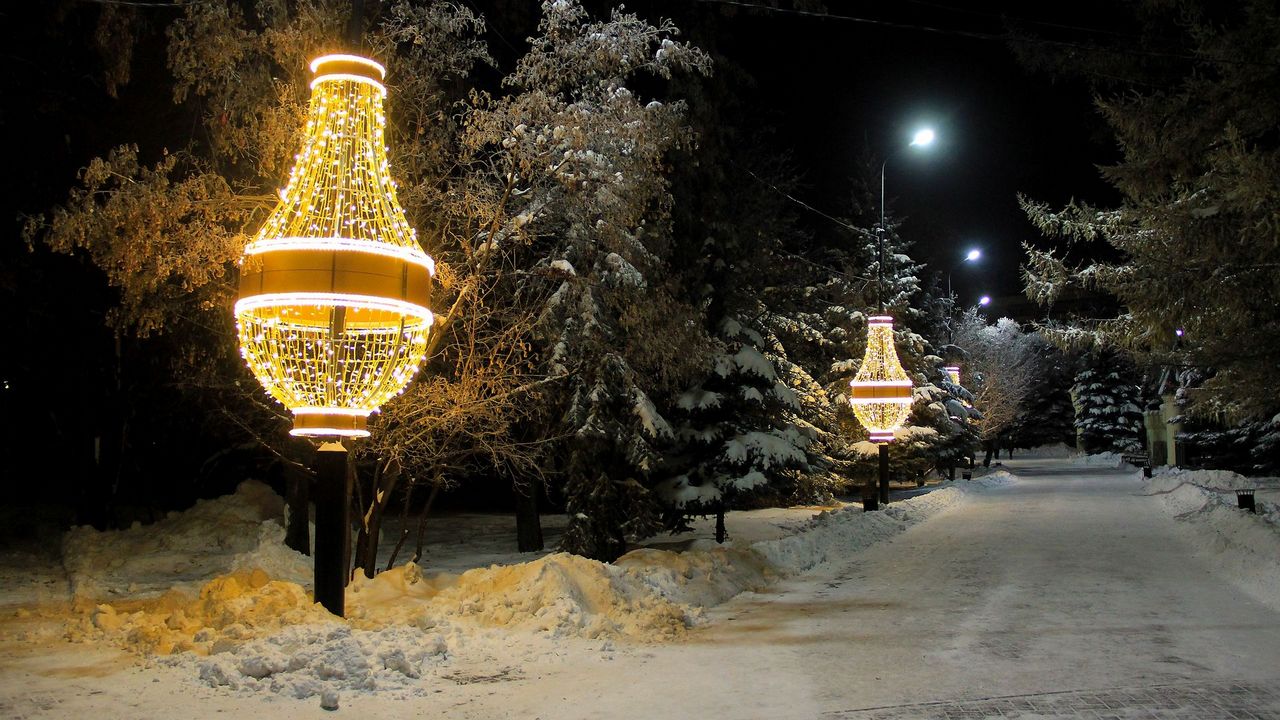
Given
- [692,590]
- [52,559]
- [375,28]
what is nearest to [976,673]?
[692,590]

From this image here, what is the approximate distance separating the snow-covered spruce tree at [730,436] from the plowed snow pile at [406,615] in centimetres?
502

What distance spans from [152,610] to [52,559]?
331 inches

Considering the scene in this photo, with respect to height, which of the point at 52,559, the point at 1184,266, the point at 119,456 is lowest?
the point at 52,559

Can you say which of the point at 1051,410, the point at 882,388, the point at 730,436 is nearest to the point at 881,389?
the point at 882,388

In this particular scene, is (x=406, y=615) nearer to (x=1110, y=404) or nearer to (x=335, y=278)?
(x=335, y=278)

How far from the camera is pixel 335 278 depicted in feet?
23.8

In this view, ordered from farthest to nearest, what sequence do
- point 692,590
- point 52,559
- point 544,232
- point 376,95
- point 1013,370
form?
1. point 1013,370
2. point 52,559
3. point 544,232
4. point 692,590
5. point 376,95

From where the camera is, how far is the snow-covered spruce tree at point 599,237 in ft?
36.7

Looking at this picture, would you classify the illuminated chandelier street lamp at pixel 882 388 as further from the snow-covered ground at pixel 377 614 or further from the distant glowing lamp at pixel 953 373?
the distant glowing lamp at pixel 953 373

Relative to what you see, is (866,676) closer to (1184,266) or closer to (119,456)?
(1184,266)

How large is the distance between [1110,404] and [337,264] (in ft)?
226

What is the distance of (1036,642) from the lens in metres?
8.17

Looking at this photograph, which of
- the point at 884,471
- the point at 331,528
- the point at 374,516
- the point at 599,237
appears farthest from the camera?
the point at 884,471

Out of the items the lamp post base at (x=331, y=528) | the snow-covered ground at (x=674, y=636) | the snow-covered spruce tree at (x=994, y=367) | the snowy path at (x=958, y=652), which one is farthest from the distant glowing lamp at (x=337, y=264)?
the snow-covered spruce tree at (x=994, y=367)
